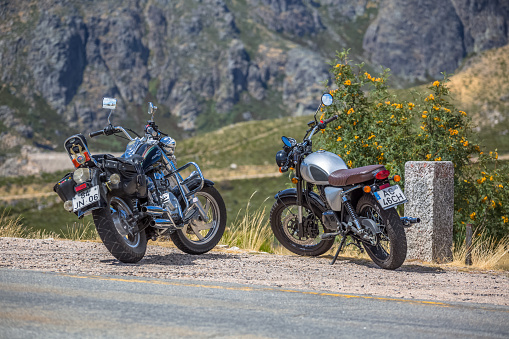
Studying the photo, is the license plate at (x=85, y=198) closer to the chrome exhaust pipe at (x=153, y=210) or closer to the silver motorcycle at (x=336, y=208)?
the chrome exhaust pipe at (x=153, y=210)

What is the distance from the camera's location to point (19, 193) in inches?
3007

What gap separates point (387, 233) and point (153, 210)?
2911mm

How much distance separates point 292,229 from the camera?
31.6ft

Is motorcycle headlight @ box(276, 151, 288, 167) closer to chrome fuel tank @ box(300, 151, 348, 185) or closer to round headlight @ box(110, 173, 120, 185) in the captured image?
chrome fuel tank @ box(300, 151, 348, 185)

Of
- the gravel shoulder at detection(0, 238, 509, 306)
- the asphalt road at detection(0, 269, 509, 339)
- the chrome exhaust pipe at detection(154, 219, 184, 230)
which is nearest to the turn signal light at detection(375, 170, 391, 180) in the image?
the gravel shoulder at detection(0, 238, 509, 306)

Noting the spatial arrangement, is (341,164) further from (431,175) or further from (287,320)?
(287,320)

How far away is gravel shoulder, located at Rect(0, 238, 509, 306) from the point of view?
6820 mm

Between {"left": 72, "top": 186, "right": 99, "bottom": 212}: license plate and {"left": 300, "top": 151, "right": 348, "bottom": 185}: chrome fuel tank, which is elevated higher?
{"left": 300, "top": 151, "right": 348, "bottom": 185}: chrome fuel tank

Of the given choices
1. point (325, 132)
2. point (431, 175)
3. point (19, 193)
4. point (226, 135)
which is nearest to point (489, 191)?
point (325, 132)

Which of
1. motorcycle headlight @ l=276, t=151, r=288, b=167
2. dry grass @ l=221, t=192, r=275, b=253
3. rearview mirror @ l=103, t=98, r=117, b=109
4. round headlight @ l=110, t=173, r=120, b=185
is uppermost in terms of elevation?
rearview mirror @ l=103, t=98, r=117, b=109

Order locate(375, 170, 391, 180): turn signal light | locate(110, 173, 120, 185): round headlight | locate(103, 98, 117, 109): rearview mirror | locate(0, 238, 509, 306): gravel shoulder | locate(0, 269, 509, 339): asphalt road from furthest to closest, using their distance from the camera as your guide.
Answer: locate(103, 98, 117, 109): rearview mirror, locate(375, 170, 391, 180): turn signal light, locate(110, 173, 120, 185): round headlight, locate(0, 238, 509, 306): gravel shoulder, locate(0, 269, 509, 339): asphalt road

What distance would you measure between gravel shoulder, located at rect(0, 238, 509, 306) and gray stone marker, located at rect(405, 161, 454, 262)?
43cm

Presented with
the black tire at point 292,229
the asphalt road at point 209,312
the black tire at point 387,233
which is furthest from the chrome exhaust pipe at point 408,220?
the asphalt road at point 209,312

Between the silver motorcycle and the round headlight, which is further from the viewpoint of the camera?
the silver motorcycle
